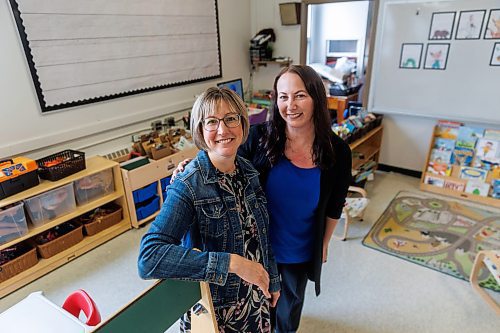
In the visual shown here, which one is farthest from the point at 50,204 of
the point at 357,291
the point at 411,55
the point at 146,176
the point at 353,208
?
the point at 411,55

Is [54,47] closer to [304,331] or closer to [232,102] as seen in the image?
[232,102]

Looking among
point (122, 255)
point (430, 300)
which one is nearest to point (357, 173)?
point (430, 300)

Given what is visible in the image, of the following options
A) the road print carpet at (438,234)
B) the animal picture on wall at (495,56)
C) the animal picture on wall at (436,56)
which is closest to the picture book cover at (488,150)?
the road print carpet at (438,234)

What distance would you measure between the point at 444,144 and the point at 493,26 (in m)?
1.13

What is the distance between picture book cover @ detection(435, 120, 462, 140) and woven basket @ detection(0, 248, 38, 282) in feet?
12.5

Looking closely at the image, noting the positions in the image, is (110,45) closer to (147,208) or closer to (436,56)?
(147,208)

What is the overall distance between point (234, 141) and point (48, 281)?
6.91 feet

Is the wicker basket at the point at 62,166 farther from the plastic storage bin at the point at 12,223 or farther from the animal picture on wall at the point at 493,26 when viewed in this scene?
the animal picture on wall at the point at 493,26

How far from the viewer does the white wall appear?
2.20 meters

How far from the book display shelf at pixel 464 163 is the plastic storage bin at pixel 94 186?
314 centimetres

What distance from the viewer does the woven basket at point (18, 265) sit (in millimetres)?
2084

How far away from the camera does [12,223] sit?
6.77 ft

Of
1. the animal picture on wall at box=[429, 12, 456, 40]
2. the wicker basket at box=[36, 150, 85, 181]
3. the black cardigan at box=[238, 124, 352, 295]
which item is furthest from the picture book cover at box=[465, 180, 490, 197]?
the wicker basket at box=[36, 150, 85, 181]

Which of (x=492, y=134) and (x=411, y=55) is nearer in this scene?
(x=492, y=134)
